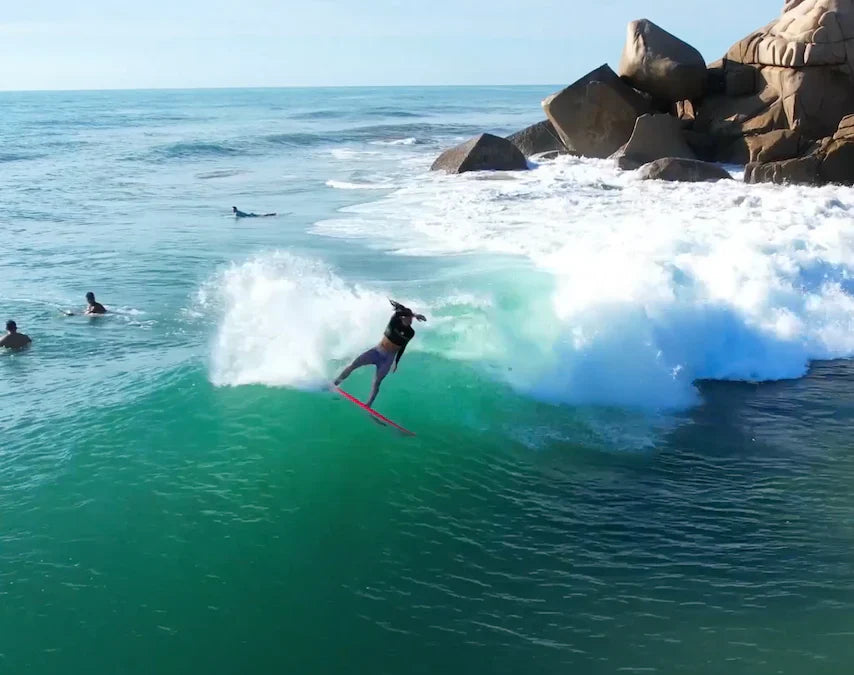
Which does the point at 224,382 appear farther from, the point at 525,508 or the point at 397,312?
the point at 525,508

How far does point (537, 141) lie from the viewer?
1459 inches

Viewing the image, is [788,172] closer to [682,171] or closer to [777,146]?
[777,146]

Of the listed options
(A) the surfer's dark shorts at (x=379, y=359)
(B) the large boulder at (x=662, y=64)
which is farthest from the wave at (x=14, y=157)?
(A) the surfer's dark shorts at (x=379, y=359)

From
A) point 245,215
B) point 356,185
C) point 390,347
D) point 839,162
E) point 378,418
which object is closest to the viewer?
point 390,347

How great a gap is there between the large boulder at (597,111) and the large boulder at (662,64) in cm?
75

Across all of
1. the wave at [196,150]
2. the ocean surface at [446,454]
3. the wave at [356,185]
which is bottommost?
the ocean surface at [446,454]

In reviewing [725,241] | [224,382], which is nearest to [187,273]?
[224,382]

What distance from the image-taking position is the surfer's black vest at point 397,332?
448 inches

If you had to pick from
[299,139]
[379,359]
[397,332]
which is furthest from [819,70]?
[299,139]

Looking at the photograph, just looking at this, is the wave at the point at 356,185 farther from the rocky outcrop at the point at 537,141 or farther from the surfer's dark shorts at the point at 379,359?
the surfer's dark shorts at the point at 379,359

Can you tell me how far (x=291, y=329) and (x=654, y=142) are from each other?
2116 cm

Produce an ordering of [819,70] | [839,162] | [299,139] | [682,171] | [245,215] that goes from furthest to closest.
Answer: [299,139], [819,70], [682,171], [245,215], [839,162]

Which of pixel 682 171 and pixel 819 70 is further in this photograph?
pixel 819 70

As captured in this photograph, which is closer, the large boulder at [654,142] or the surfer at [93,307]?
the surfer at [93,307]
